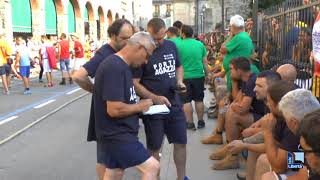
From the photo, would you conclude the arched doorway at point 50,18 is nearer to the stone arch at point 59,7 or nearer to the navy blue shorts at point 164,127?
the stone arch at point 59,7

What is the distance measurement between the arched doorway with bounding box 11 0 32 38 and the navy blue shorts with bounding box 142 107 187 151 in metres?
22.2

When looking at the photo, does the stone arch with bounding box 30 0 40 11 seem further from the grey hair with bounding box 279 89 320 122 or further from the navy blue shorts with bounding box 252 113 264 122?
the grey hair with bounding box 279 89 320 122

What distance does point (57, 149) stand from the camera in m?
7.29

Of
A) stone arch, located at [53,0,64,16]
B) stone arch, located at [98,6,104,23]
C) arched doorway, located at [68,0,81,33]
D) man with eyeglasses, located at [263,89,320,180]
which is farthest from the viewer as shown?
stone arch, located at [98,6,104,23]

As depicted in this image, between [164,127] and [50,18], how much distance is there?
93.5ft

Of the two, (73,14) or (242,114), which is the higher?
(73,14)

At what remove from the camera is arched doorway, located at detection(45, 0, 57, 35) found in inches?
1234

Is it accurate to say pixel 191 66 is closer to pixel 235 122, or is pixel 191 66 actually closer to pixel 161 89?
pixel 235 122

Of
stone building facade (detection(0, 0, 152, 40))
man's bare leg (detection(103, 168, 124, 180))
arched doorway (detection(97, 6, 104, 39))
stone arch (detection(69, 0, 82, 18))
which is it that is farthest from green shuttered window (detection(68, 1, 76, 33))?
man's bare leg (detection(103, 168, 124, 180))

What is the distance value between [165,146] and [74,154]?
1.31 meters

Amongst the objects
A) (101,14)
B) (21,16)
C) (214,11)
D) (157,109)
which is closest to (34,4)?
(21,16)

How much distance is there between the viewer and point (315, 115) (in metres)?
2.52

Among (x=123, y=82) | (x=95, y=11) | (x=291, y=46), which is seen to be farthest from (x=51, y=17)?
(x=123, y=82)

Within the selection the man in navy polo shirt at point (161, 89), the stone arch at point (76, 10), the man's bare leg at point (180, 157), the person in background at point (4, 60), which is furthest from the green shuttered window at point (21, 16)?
the man's bare leg at point (180, 157)
